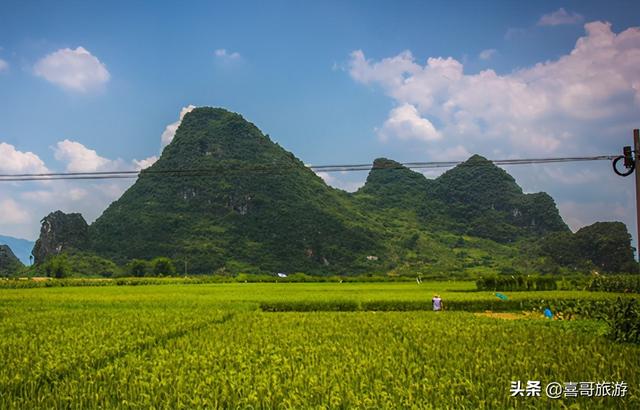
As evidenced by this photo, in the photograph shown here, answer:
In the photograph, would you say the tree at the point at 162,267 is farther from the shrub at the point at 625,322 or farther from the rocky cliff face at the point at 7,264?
the shrub at the point at 625,322

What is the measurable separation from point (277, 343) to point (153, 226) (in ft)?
293

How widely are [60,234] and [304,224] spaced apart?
4722 cm

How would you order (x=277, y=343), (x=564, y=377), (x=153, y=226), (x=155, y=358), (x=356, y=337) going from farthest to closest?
(x=153, y=226), (x=356, y=337), (x=277, y=343), (x=155, y=358), (x=564, y=377)

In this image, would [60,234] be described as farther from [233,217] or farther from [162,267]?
[233,217]

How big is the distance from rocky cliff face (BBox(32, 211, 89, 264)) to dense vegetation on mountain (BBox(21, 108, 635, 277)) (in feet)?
1.87

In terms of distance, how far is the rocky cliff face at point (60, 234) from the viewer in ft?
288

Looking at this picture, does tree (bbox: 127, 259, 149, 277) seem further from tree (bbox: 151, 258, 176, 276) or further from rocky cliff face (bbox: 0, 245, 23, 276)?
rocky cliff face (bbox: 0, 245, 23, 276)

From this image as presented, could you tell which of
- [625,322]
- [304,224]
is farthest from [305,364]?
[304,224]

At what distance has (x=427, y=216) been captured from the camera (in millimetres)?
117562

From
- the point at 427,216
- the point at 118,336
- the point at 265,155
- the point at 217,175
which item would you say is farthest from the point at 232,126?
the point at 118,336

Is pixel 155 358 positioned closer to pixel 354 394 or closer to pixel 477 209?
pixel 354 394

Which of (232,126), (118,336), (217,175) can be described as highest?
(232,126)

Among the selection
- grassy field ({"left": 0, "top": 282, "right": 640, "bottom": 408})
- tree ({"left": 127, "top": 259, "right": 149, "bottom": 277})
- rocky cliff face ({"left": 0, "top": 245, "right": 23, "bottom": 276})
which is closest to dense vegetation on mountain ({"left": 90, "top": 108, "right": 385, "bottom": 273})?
tree ({"left": 127, "top": 259, "right": 149, "bottom": 277})

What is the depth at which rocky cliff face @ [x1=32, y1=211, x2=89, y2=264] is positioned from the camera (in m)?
87.7
